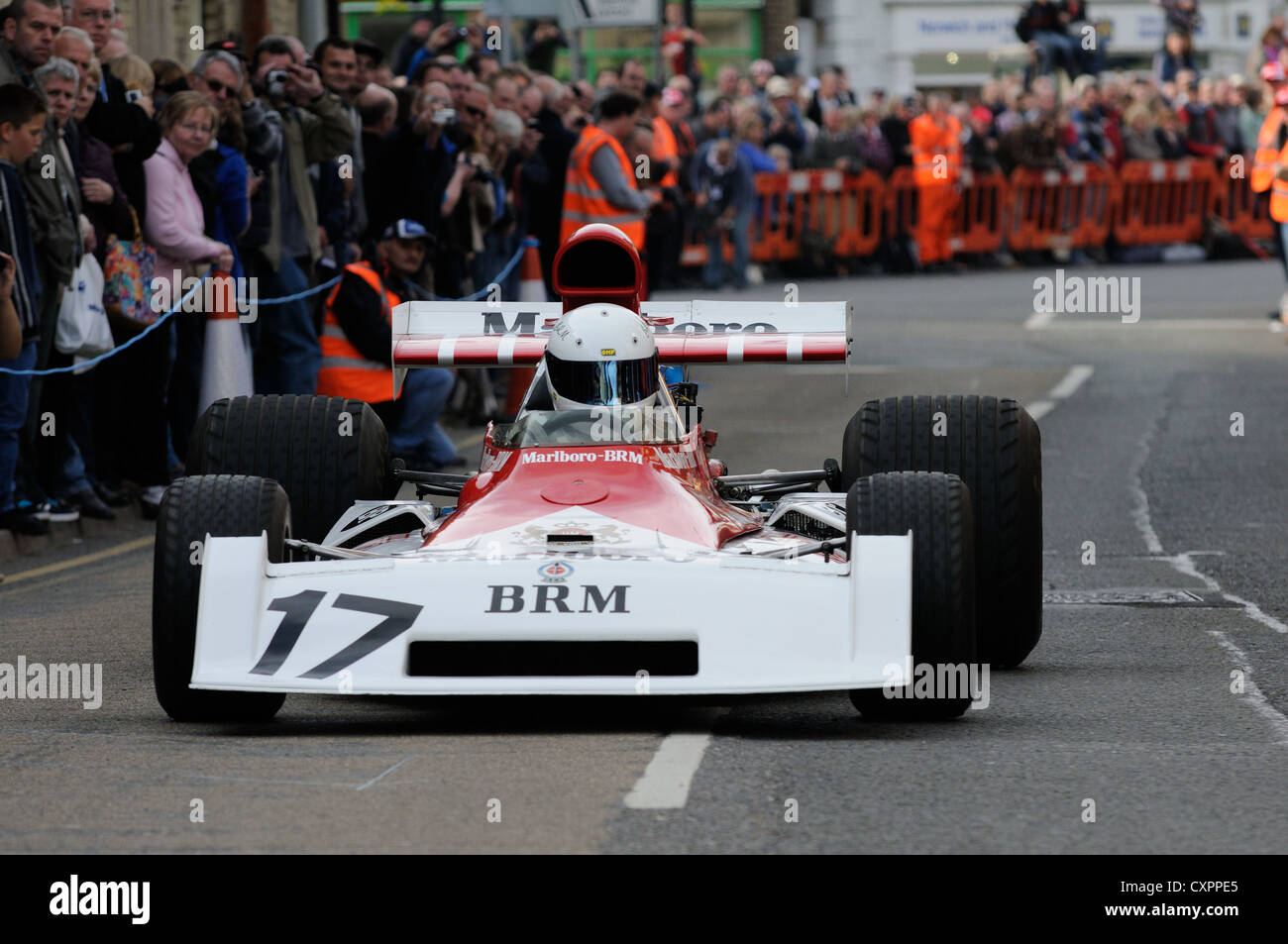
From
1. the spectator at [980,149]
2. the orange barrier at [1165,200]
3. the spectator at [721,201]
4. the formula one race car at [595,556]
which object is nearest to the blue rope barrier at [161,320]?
the formula one race car at [595,556]

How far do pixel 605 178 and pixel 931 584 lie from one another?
12.8 metres

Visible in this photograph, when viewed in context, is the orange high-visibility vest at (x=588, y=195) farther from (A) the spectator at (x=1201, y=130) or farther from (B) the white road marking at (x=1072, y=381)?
(A) the spectator at (x=1201, y=130)

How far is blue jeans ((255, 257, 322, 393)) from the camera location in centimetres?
1557

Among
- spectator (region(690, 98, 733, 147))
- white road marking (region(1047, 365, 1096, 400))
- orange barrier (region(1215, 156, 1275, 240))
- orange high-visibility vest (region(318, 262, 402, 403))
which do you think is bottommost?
orange barrier (region(1215, 156, 1275, 240))

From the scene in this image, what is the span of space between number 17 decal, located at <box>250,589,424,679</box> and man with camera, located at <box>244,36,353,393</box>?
25.7 ft

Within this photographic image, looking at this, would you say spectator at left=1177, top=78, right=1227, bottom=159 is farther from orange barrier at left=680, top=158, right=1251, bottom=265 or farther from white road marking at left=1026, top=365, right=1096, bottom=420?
white road marking at left=1026, top=365, right=1096, bottom=420

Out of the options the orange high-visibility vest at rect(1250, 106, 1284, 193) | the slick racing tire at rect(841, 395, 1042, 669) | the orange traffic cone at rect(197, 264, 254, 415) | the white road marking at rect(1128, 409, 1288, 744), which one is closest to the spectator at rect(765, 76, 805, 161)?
the orange high-visibility vest at rect(1250, 106, 1284, 193)

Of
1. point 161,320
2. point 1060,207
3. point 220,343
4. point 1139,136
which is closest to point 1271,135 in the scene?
point 220,343

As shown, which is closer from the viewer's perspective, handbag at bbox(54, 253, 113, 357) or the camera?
handbag at bbox(54, 253, 113, 357)

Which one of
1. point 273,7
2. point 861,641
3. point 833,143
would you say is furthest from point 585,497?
point 833,143

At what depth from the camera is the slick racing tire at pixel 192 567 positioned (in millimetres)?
7789

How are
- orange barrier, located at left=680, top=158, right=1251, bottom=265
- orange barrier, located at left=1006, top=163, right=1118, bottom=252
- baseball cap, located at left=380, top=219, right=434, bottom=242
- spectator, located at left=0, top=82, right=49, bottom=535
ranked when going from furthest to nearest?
1. orange barrier, located at left=1006, top=163, right=1118, bottom=252
2. orange barrier, located at left=680, top=158, right=1251, bottom=265
3. baseball cap, located at left=380, top=219, right=434, bottom=242
4. spectator, located at left=0, top=82, right=49, bottom=535

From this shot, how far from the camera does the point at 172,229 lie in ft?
46.3
